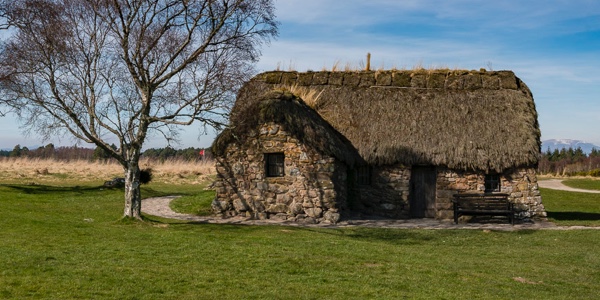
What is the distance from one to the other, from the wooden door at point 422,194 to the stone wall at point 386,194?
1.59 ft

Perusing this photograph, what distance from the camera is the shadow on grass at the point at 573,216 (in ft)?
86.4

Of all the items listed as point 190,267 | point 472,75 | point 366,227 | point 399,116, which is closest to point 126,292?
point 190,267

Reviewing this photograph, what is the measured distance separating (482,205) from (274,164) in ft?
25.1

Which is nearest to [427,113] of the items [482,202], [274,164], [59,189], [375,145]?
[375,145]

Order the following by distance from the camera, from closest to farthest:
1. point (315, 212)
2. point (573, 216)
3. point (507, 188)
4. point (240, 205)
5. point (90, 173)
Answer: point (315, 212) → point (240, 205) → point (507, 188) → point (573, 216) → point (90, 173)

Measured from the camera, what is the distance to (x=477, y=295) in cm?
1142

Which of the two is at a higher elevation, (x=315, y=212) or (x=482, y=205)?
(x=482, y=205)

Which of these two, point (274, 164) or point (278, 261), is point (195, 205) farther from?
point (278, 261)

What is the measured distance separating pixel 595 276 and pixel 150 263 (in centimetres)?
953

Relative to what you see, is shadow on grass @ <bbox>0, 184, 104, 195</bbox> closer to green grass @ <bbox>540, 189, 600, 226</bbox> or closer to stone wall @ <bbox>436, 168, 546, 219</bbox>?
stone wall @ <bbox>436, 168, 546, 219</bbox>

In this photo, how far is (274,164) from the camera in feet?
75.9

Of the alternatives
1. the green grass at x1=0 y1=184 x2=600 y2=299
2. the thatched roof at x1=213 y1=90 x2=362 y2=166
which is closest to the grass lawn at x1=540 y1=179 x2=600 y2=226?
the green grass at x1=0 y1=184 x2=600 y2=299

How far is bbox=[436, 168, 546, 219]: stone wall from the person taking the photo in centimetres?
2452

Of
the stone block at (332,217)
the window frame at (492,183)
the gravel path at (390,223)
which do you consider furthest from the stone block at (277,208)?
the window frame at (492,183)
